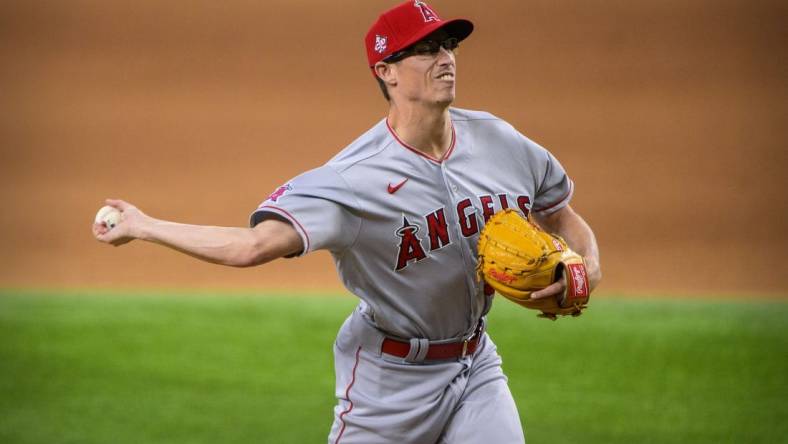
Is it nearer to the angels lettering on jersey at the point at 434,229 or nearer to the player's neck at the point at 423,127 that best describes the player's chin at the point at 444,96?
the player's neck at the point at 423,127

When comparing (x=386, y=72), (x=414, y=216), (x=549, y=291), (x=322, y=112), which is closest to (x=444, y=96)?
(x=386, y=72)

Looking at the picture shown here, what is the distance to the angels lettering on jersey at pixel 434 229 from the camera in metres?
3.59

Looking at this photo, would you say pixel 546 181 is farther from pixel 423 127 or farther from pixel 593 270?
pixel 423 127

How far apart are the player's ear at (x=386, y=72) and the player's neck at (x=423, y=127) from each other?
0.08 meters

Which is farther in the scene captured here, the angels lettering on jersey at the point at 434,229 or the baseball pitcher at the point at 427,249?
the angels lettering on jersey at the point at 434,229

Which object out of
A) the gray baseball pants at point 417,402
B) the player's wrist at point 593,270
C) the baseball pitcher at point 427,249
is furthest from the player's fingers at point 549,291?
the gray baseball pants at point 417,402

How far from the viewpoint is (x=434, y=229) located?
362cm

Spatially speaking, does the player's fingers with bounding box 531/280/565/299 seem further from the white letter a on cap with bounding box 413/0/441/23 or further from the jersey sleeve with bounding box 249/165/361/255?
the white letter a on cap with bounding box 413/0/441/23

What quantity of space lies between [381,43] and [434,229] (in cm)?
67

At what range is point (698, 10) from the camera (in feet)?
41.4

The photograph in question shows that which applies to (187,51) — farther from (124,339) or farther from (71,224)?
(124,339)

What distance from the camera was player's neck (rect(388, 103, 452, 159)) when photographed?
368 cm

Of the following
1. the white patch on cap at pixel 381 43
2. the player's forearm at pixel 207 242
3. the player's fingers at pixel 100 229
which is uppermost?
the white patch on cap at pixel 381 43

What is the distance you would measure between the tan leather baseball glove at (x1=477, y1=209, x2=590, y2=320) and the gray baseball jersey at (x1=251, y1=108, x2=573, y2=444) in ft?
0.59
